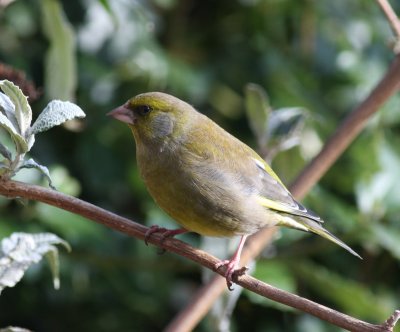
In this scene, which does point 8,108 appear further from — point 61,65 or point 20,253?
point 61,65

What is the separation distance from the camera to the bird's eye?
2647mm

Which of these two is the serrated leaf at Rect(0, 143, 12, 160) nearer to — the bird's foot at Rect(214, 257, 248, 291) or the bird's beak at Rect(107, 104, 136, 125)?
the bird's foot at Rect(214, 257, 248, 291)

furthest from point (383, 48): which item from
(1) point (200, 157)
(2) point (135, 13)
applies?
(1) point (200, 157)

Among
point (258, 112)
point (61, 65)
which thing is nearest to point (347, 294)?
point (258, 112)

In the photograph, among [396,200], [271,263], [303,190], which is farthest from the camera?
[396,200]

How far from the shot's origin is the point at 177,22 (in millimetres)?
3848

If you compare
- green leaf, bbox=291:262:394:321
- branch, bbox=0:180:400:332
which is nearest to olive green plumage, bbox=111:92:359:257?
green leaf, bbox=291:262:394:321

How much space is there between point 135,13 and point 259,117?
92 centimetres

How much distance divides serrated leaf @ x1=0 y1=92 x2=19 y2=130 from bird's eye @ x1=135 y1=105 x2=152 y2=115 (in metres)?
0.93

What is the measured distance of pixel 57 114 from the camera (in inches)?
65.2

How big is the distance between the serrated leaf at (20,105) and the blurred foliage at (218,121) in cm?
105

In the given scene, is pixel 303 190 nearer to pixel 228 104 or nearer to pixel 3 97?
pixel 3 97

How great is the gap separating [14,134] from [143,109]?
1037mm

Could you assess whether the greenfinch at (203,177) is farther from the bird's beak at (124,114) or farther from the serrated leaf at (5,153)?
the serrated leaf at (5,153)
